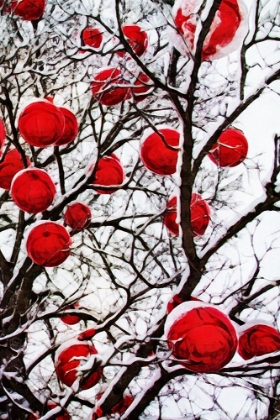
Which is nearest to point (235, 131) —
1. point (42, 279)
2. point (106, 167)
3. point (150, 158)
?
point (150, 158)

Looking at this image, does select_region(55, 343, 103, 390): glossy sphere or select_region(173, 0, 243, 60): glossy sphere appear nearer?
select_region(173, 0, 243, 60): glossy sphere

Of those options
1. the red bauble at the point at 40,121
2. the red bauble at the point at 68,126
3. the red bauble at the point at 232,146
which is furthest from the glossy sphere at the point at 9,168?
the red bauble at the point at 232,146

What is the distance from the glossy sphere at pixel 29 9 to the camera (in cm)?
515

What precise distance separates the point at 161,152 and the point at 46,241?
4.43 feet

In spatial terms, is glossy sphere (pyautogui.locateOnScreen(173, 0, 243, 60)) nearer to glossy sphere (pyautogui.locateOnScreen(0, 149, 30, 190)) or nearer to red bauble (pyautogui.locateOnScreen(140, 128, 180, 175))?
red bauble (pyautogui.locateOnScreen(140, 128, 180, 175))

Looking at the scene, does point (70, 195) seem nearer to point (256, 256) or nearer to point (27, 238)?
point (27, 238)

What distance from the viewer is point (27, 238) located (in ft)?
14.3

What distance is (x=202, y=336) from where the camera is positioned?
296 centimetres

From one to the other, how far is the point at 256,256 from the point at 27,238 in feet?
6.95

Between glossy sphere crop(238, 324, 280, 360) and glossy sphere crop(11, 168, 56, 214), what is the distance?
2.15 metres

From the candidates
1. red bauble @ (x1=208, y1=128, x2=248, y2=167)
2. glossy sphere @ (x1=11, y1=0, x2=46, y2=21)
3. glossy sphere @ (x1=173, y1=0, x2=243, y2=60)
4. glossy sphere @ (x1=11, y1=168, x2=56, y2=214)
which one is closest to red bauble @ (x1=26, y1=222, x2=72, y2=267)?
glossy sphere @ (x1=11, y1=168, x2=56, y2=214)

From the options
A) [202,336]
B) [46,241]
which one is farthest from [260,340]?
[46,241]

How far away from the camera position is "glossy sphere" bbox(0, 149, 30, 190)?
16.9 feet

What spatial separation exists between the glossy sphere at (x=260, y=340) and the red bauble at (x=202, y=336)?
711 mm
